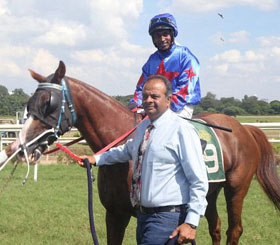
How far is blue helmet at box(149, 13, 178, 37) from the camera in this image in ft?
12.8

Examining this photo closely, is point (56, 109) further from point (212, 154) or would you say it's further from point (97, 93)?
point (212, 154)

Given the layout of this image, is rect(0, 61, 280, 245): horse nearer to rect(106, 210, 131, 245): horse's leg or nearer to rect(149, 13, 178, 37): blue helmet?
rect(106, 210, 131, 245): horse's leg

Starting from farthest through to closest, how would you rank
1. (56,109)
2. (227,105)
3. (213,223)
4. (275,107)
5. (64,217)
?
(275,107)
(227,105)
(64,217)
(213,223)
(56,109)

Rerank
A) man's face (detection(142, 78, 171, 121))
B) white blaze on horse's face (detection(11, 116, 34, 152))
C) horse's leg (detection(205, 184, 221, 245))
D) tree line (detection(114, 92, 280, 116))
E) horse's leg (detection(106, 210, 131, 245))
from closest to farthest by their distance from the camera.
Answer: man's face (detection(142, 78, 171, 121))
white blaze on horse's face (detection(11, 116, 34, 152))
horse's leg (detection(106, 210, 131, 245))
horse's leg (detection(205, 184, 221, 245))
tree line (detection(114, 92, 280, 116))

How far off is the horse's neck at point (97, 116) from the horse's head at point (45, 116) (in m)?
0.13

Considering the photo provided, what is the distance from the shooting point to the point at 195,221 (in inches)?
97.1

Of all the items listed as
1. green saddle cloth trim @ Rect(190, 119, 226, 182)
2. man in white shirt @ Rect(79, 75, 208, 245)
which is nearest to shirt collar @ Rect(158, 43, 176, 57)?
green saddle cloth trim @ Rect(190, 119, 226, 182)

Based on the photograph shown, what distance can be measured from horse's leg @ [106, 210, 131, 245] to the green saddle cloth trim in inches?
35.9

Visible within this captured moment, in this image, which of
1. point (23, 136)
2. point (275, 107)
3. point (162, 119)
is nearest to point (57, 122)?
point (23, 136)

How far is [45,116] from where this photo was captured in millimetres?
3271

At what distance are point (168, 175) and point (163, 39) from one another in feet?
5.81

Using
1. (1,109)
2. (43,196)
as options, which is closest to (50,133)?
(43,196)

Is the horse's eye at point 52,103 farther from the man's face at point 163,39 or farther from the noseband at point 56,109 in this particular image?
the man's face at point 163,39

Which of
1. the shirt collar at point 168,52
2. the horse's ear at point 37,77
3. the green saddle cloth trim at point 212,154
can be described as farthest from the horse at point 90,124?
the shirt collar at point 168,52
